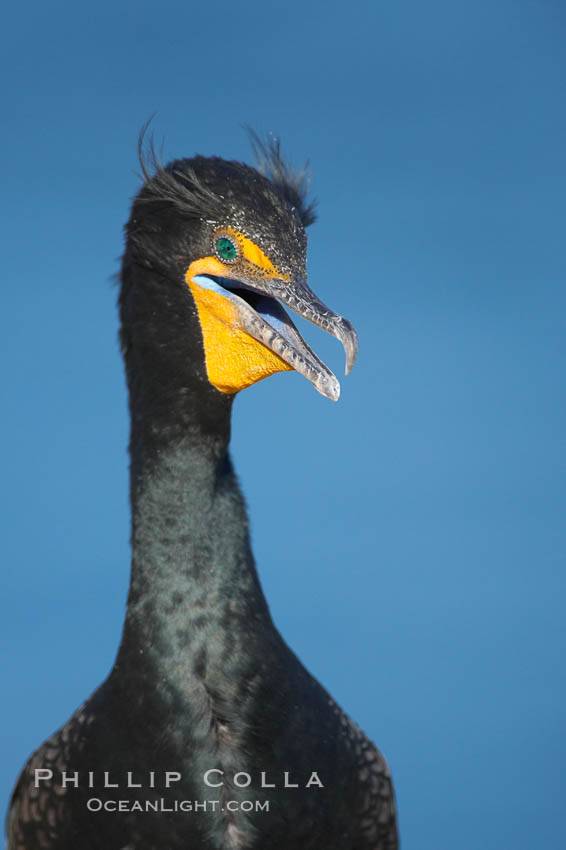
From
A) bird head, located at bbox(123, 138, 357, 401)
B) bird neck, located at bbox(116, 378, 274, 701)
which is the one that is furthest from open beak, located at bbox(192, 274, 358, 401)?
bird neck, located at bbox(116, 378, 274, 701)

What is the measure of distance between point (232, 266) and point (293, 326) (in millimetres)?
218

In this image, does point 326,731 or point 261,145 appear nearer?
point 326,731

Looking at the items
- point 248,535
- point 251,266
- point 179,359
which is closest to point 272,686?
point 248,535

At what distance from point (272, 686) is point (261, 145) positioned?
1.51 m

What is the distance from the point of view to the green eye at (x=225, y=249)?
2.69 m

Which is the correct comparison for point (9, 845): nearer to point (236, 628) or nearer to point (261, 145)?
point (236, 628)

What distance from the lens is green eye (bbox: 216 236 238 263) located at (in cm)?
269

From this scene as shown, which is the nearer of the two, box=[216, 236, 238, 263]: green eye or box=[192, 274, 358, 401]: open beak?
box=[192, 274, 358, 401]: open beak

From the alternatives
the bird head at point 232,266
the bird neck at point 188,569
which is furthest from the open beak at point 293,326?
the bird neck at point 188,569

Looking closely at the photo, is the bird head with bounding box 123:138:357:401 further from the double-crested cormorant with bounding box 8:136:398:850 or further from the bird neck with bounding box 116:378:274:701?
the bird neck with bounding box 116:378:274:701

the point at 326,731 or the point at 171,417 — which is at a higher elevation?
the point at 171,417

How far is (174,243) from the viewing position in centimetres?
273

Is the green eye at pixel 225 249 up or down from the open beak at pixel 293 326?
up

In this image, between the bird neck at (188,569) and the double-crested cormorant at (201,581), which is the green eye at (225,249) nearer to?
the double-crested cormorant at (201,581)
